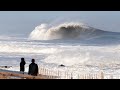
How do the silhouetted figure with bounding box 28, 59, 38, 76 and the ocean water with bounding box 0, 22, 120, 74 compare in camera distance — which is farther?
the ocean water with bounding box 0, 22, 120, 74

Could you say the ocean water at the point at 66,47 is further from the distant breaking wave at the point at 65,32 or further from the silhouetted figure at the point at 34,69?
the silhouetted figure at the point at 34,69

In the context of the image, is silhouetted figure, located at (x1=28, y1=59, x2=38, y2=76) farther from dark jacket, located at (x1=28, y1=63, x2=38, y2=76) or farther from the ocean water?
the ocean water

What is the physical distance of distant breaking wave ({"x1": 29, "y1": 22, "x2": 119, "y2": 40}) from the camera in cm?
2144

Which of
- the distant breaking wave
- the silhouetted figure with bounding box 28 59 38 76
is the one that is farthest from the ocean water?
the silhouetted figure with bounding box 28 59 38 76

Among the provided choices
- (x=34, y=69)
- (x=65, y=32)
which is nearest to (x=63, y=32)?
(x=65, y=32)

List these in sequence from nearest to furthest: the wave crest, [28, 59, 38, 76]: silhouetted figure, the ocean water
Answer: [28, 59, 38, 76]: silhouetted figure < the ocean water < the wave crest

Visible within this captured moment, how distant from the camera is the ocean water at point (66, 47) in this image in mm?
16891

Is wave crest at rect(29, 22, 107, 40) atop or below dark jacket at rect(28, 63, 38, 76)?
atop

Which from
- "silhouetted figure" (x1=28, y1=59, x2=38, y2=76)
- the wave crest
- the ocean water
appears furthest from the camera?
the wave crest

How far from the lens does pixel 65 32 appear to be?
75.1ft
